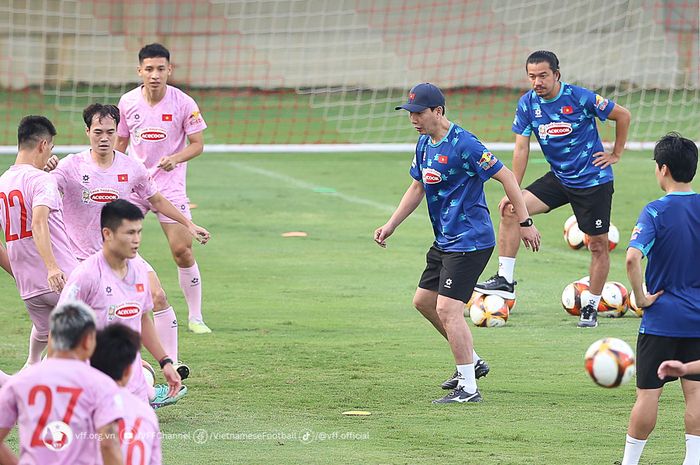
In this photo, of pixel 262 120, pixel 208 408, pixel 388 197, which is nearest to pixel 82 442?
pixel 208 408

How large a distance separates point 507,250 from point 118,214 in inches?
237

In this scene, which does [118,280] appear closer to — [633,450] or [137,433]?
[137,433]

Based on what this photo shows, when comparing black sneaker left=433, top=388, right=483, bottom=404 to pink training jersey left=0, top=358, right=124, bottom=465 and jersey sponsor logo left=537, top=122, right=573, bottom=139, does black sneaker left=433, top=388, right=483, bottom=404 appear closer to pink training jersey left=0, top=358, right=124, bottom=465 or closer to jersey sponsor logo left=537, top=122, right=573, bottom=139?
jersey sponsor logo left=537, top=122, right=573, bottom=139

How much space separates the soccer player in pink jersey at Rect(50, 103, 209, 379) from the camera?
859 centimetres

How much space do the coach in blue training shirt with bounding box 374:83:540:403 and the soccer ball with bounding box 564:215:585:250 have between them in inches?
228

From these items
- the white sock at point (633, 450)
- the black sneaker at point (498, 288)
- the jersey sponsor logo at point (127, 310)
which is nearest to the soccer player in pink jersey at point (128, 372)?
the jersey sponsor logo at point (127, 310)

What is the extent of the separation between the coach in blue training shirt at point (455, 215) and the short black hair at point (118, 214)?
272 cm

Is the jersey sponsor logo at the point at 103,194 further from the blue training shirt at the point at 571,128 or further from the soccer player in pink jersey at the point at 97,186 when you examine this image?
the blue training shirt at the point at 571,128

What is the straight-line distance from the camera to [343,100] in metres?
32.2

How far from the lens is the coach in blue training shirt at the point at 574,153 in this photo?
37.0 feet

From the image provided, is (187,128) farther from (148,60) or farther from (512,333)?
(512,333)

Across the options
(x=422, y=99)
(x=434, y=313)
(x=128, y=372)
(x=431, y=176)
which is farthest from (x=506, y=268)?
(x=128, y=372)

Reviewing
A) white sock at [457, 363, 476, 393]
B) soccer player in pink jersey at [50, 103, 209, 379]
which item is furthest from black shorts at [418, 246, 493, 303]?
soccer player in pink jersey at [50, 103, 209, 379]

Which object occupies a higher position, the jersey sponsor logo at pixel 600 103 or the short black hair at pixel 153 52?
the short black hair at pixel 153 52
